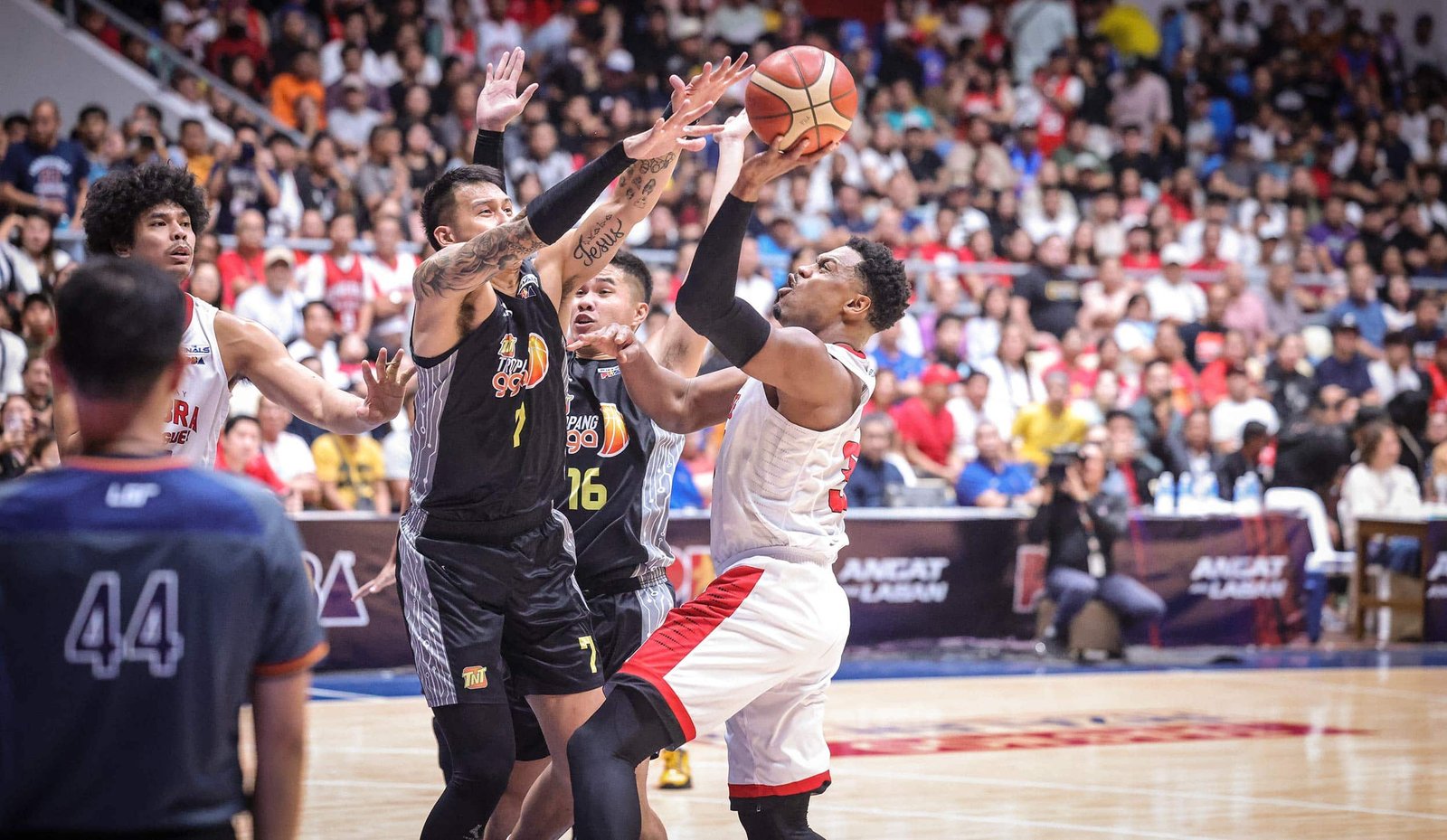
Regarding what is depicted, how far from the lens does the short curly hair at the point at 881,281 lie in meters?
4.65

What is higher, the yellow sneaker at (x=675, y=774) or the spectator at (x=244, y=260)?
the spectator at (x=244, y=260)

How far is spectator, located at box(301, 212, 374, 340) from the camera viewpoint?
12820mm

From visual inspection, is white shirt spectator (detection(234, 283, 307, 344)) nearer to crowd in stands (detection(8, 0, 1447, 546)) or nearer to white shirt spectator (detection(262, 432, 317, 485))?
crowd in stands (detection(8, 0, 1447, 546))

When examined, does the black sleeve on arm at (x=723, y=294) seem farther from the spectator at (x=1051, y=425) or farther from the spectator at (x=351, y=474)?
the spectator at (x=1051, y=425)

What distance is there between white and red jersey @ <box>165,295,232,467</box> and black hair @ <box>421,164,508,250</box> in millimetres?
727

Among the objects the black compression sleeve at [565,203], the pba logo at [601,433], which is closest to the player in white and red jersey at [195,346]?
the black compression sleeve at [565,203]

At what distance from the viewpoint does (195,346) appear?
4.66 m

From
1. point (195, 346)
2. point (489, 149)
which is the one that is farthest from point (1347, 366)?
point (195, 346)

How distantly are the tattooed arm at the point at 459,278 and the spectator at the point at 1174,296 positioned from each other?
13.4 meters

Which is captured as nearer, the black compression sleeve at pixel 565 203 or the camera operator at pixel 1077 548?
the black compression sleeve at pixel 565 203

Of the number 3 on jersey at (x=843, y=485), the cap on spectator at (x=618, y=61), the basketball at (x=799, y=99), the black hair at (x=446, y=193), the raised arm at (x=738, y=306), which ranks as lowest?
the number 3 on jersey at (x=843, y=485)

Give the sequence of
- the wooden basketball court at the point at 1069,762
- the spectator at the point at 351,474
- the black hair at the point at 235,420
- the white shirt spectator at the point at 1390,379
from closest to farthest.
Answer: the wooden basketball court at the point at 1069,762
the black hair at the point at 235,420
the spectator at the point at 351,474
the white shirt spectator at the point at 1390,379

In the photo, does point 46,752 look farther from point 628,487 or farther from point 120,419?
point 628,487

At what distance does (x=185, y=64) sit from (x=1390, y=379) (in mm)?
12742
